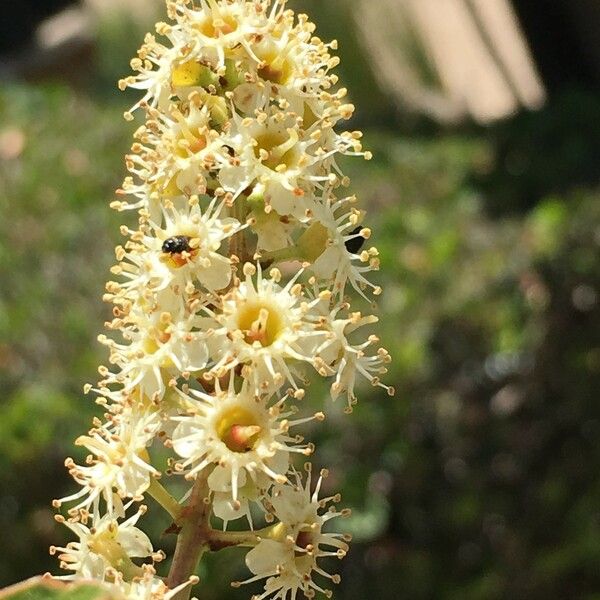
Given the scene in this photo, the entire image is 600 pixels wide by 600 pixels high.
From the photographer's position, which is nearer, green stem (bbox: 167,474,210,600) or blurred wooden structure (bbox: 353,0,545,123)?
green stem (bbox: 167,474,210,600)

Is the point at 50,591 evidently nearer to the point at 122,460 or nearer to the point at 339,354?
the point at 122,460

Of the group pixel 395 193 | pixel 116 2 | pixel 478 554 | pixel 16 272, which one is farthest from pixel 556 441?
pixel 116 2

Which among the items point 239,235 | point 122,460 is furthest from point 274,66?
point 122,460

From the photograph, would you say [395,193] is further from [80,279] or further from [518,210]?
[80,279]

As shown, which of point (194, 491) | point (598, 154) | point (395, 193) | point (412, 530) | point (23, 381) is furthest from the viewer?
point (598, 154)

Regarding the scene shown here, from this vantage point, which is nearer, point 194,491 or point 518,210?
point 194,491

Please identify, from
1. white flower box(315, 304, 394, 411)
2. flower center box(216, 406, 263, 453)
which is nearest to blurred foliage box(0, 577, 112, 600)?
flower center box(216, 406, 263, 453)

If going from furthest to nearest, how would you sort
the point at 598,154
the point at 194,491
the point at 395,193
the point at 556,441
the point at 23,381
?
the point at 598,154, the point at 395,193, the point at 556,441, the point at 23,381, the point at 194,491

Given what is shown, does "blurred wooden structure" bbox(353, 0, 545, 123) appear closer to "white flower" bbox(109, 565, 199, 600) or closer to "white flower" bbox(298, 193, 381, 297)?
"white flower" bbox(298, 193, 381, 297)
